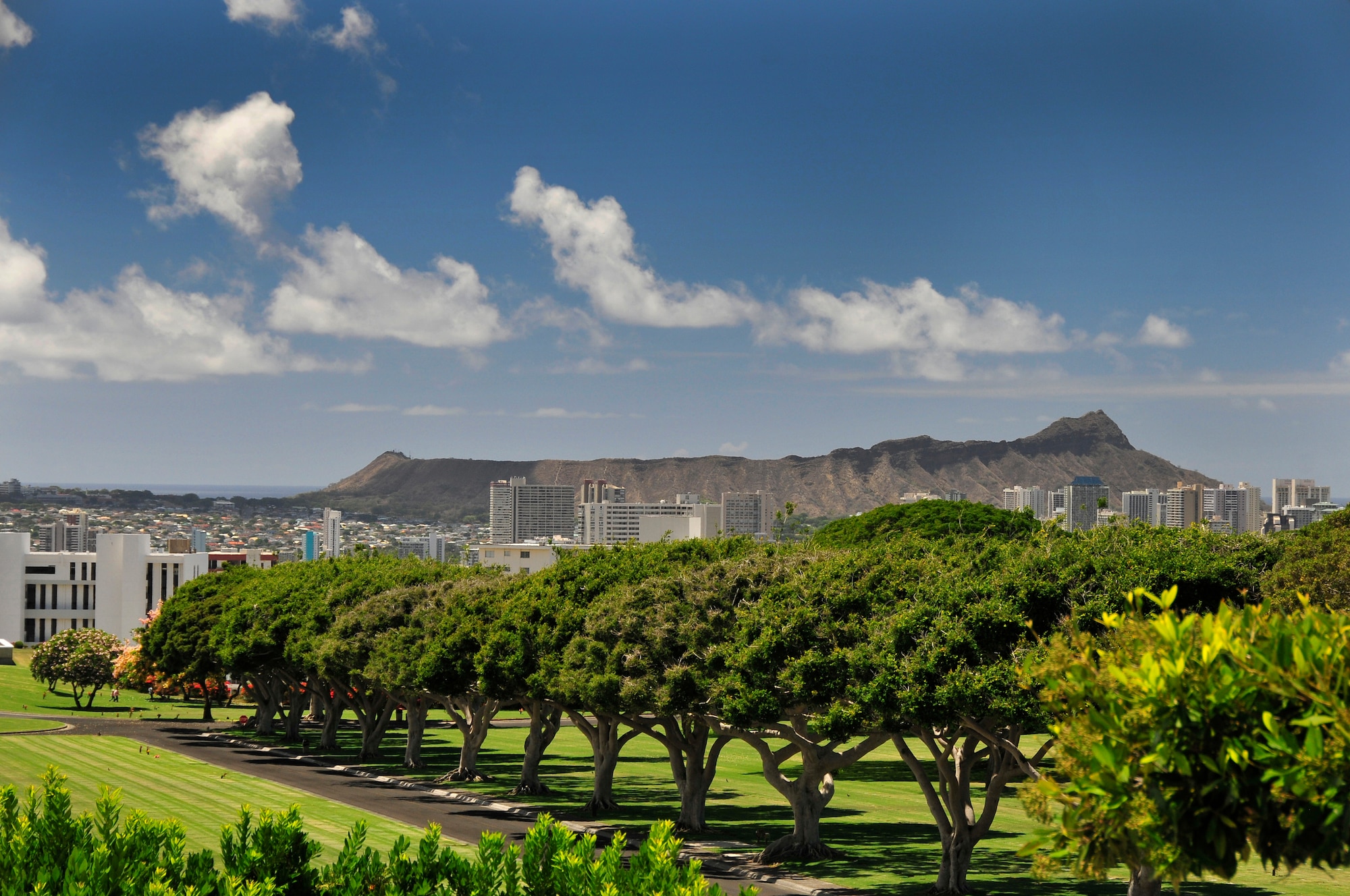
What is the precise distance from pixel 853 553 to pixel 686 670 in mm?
4428

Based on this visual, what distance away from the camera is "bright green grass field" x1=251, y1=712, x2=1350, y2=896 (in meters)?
25.2

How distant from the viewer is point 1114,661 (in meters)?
7.96

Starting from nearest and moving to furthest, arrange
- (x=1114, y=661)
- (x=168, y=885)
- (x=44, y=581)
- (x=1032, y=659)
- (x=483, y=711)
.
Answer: (x=1114, y=661), (x=1032, y=659), (x=168, y=885), (x=483, y=711), (x=44, y=581)

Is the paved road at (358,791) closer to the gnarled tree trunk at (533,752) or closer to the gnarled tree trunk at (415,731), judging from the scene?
the gnarled tree trunk at (415,731)

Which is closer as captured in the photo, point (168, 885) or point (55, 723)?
point (168, 885)

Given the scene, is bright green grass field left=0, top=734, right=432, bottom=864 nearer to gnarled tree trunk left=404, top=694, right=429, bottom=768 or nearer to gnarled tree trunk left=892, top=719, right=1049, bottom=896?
gnarled tree trunk left=404, top=694, right=429, bottom=768

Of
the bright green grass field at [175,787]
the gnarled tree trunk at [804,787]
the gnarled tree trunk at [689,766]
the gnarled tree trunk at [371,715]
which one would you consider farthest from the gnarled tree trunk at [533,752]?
the gnarled tree trunk at [804,787]

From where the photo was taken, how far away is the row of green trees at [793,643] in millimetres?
20984

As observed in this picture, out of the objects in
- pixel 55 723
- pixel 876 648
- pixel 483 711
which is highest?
pixel 876 648

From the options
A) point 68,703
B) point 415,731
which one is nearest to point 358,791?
point 415,731

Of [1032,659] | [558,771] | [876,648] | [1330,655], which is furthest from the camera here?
[558,771]

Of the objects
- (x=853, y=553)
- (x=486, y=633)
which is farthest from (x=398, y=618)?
(x=853, y=553)

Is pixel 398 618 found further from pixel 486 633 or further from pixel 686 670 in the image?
→ pixel 686 670

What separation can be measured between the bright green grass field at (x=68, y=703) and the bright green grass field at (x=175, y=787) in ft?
51.5
